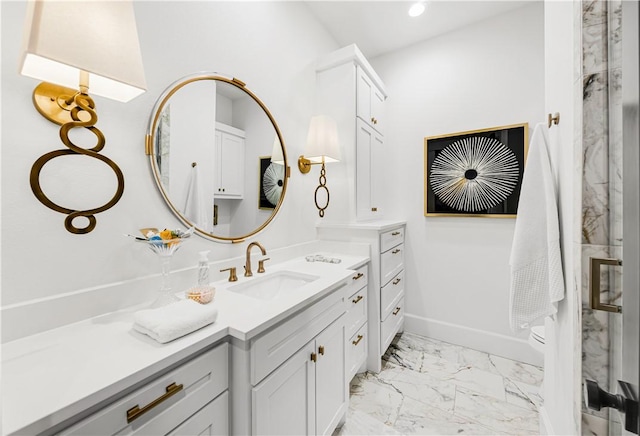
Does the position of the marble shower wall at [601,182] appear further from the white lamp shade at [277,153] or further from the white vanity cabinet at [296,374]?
the white lamp shade at [277,153]

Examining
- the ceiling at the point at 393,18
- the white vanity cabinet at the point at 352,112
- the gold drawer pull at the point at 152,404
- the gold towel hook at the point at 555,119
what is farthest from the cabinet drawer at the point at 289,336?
the ceiling at the point at 393,18

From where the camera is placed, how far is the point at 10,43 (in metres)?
0.81

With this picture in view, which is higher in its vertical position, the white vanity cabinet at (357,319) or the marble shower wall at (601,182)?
the marble shower wall at (601,182)

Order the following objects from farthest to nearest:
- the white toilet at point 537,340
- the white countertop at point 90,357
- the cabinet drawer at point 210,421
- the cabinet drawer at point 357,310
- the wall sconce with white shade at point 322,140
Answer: the wall sconce with white shade at point 322,140
the cabinet drawer at point 357,310
the white toilet at point 537,340
the cabinet drawer at point 210,421
the white countertop at point 90,357

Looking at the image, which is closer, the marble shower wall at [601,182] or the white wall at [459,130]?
the marble shower wall at [601,182]

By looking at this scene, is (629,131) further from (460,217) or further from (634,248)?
(460,217)

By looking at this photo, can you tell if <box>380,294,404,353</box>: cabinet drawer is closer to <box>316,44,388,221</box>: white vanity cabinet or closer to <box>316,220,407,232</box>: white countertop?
<box>316,220,407,232</box>: white countertop

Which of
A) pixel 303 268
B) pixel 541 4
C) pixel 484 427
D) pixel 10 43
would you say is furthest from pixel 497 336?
pixel 10 43

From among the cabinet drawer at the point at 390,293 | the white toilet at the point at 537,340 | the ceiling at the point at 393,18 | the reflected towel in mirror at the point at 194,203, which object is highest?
the ceiling at the point at 393,18

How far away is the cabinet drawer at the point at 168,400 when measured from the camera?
60 cm

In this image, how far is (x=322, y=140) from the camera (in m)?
1.88

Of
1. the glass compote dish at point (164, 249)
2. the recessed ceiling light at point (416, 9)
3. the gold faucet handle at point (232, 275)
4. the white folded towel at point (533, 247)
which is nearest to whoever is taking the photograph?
the glass compote dish at point (164, 249)

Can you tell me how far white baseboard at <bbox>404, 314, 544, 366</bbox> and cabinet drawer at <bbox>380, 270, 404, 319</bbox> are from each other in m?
0.43

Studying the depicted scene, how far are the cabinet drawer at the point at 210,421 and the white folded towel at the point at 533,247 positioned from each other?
1.27 m
